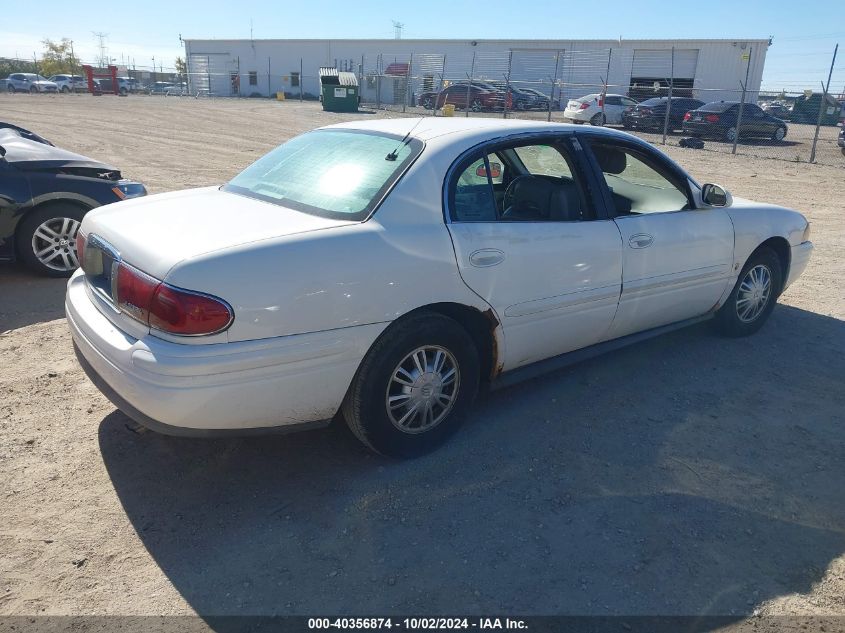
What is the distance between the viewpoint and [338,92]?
108ft

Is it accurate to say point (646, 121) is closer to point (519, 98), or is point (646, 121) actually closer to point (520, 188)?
point (519, 98)

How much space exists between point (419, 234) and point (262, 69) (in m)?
57.4

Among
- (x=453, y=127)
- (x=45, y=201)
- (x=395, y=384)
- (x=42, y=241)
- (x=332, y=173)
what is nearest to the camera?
(x=395, y=384)

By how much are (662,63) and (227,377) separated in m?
41.1

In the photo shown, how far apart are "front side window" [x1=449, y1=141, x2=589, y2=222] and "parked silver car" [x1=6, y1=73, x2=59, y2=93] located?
52.7 meters

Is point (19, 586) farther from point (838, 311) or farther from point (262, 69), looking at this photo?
point (262, 69)

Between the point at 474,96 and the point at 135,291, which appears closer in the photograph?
the point at 135,291

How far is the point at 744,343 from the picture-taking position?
202 inches

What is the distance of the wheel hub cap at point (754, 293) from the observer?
502cm

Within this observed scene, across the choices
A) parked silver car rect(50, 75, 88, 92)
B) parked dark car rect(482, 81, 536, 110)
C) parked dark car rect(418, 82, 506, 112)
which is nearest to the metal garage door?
parked dark car rect(482, 81, 536, 110)

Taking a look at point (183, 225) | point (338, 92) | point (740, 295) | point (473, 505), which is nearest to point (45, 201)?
point (183, 225)

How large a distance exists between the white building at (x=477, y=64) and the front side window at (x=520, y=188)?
25029 millimetres

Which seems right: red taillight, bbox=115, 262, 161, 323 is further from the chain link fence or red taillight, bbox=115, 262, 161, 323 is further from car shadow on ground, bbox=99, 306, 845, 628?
the chain link fence

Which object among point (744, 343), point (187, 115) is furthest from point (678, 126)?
point (744, 343)
